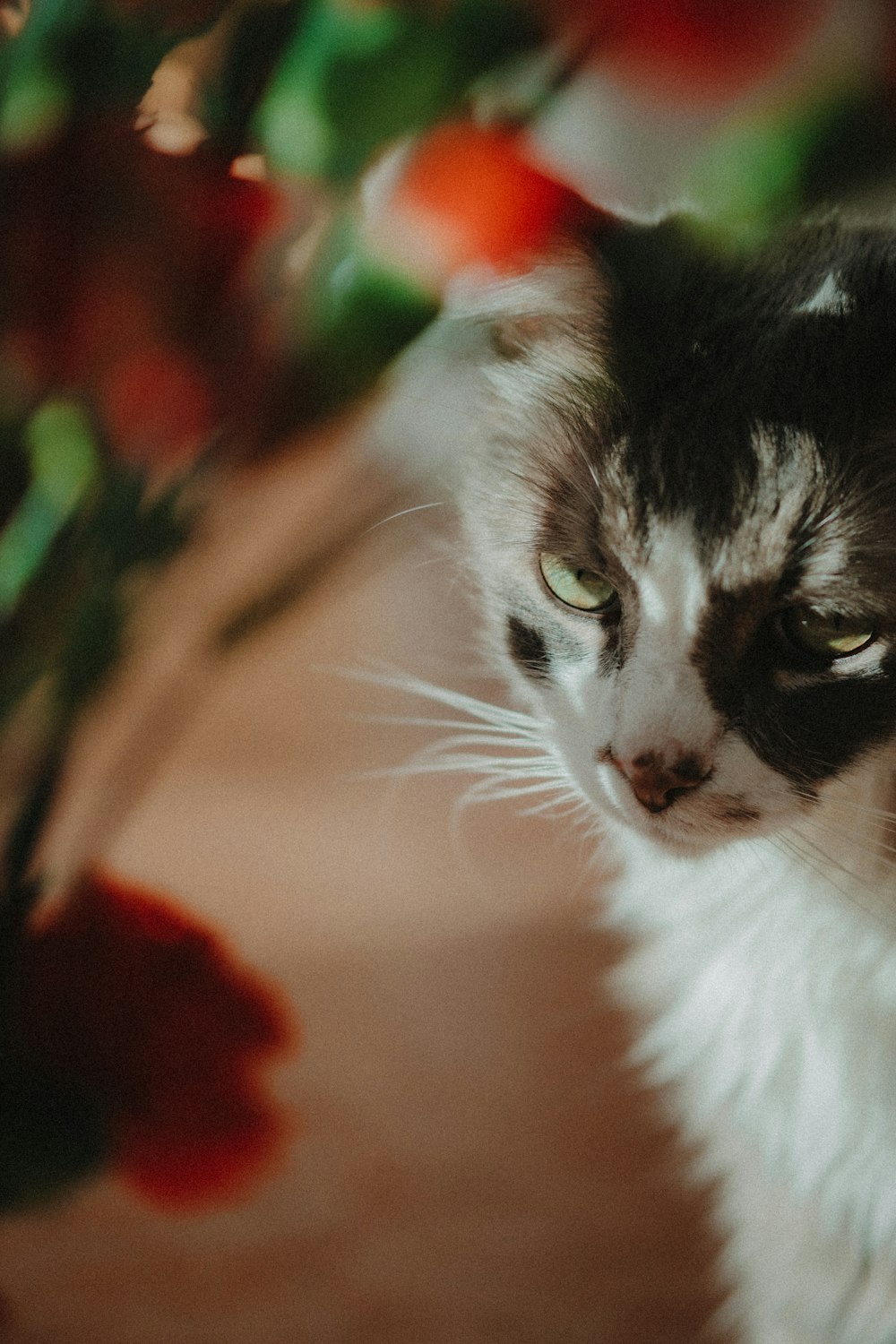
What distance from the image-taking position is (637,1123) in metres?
0.76

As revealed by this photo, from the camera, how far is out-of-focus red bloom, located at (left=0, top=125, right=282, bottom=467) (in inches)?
20.7

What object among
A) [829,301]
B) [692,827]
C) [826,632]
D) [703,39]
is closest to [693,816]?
[692,827]

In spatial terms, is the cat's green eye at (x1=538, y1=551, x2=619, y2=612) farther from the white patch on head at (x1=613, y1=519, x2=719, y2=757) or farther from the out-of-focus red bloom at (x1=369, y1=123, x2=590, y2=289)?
the out-of-focus red bloom at (x1=369, y1=123, x2=590, y2=289)

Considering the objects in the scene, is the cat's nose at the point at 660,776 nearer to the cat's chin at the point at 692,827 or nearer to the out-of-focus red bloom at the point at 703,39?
the cat's chin at the point at 692,827

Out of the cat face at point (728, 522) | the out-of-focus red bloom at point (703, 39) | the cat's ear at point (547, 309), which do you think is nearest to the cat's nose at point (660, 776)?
the cat face at point (728, 522)

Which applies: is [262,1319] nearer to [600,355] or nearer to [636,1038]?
[636,1038]

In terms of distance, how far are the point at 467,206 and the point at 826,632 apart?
11.0 inches

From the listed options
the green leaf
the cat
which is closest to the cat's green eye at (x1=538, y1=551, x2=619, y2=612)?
the cat

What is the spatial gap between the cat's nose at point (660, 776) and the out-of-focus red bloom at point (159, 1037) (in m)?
0.28

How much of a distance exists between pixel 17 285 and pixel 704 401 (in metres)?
0.37

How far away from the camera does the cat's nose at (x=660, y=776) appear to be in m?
0.51

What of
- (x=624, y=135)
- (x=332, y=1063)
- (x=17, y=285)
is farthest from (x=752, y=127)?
(x=332, y=1063)

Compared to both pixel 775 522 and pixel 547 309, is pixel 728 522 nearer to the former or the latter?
pixel 775 522

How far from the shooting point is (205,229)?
53 cm
